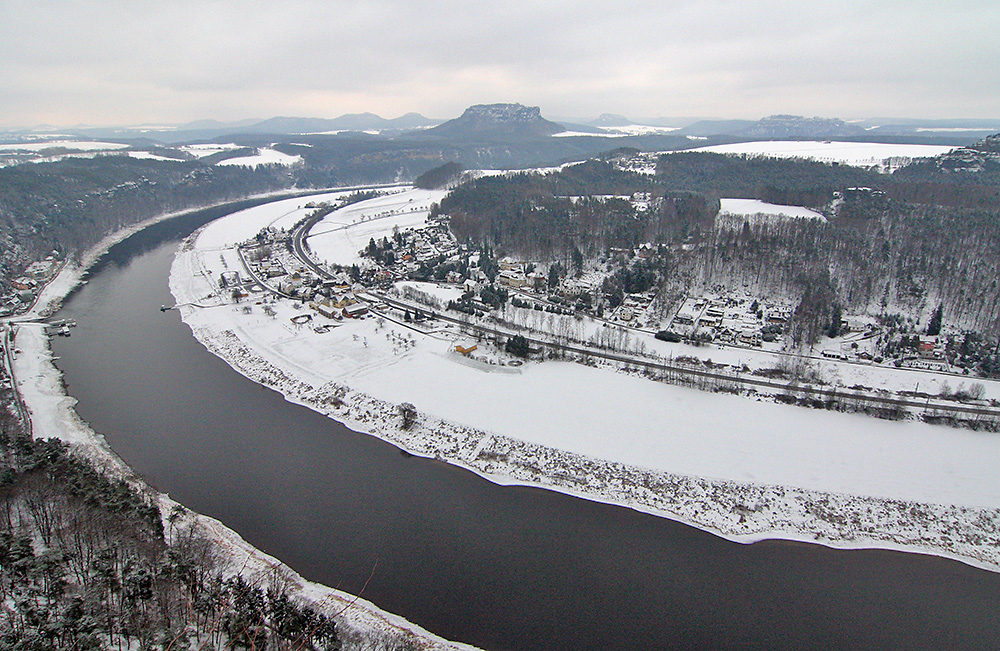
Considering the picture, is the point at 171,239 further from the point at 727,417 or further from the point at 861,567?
the point at 861,567

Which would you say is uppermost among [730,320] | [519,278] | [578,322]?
[519,278]

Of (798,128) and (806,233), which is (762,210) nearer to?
(806,233)

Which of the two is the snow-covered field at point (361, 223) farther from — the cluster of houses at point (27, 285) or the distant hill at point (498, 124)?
the distant hill at point (498, 124)

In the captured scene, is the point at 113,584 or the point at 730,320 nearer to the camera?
the point at 113,584

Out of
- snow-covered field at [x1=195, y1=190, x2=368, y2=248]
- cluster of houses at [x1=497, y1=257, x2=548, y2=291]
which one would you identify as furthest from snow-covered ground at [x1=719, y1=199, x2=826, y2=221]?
snow-covered field at [x1=195, y1=190, x2=368, y2=248]

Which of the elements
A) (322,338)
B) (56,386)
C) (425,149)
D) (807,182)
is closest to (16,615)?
(56,386)

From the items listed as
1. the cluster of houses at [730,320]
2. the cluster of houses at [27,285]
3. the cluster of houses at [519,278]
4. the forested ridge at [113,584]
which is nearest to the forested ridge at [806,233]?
the cluster of houses at [730,320]

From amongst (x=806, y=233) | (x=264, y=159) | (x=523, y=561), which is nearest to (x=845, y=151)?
(x=806, y=233)
